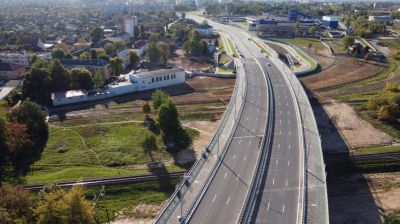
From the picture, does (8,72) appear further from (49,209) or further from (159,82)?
(49,209)

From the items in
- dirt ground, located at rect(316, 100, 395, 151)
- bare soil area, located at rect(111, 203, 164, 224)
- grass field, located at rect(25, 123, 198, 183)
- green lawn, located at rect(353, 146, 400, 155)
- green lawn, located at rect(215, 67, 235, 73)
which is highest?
green lawn, located at rect(215, 67, 235, 73)

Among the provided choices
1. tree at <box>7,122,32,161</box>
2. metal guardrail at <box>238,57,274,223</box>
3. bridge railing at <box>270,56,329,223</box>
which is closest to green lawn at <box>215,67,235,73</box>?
bridge railing at <box>270,56,329,223</box>

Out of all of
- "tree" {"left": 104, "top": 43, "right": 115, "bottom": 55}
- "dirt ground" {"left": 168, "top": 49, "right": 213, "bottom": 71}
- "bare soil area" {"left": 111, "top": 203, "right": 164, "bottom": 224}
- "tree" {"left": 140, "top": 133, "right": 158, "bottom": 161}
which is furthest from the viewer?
"tree" {"left": 104, "top": 43, "right": 115, "bottom": 55}

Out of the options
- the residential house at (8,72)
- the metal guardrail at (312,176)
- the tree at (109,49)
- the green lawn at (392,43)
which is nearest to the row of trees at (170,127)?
the metal guardrail at (312,176)

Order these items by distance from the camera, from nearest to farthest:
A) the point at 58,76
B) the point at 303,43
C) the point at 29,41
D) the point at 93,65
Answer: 1. the point at 58,76
2. the point at 93,65
3. the point at 29,41
4. the point at 303,43

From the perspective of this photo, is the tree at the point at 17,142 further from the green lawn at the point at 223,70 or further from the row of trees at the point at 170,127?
the green lawn at the point at 223,70

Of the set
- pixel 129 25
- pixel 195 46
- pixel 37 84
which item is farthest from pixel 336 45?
pixel 37 84

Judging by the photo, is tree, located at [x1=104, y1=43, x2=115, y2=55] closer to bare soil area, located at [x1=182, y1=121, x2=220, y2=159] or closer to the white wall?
the white wall
